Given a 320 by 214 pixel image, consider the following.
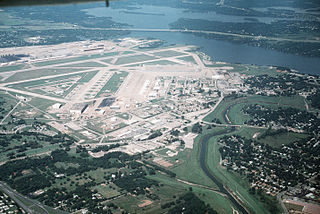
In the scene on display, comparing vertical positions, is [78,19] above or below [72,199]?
above

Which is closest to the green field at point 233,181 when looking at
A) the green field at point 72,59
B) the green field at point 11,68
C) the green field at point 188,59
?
the green field at point 188,59

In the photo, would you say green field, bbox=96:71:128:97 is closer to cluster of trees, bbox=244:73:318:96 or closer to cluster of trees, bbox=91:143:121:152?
cluster of trees, bbox=91:143:121:152

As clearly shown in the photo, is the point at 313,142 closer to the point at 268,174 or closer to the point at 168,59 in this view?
the point at 268,174

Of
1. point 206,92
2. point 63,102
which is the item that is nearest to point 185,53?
point 206,92

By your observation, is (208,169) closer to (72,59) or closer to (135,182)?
(135,182)

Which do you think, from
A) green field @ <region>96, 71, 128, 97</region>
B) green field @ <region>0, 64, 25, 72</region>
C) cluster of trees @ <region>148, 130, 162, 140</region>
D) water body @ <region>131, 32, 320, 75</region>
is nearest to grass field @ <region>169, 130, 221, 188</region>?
cluster of trees @ <region>148, 130, 162, 140</region>

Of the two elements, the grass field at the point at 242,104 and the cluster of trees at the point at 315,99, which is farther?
the cluster of trees at the point at 315,99

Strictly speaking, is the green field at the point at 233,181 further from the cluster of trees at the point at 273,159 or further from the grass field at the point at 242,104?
the grass field at the point at 242,104

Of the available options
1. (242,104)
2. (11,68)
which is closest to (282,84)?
(242,104)
